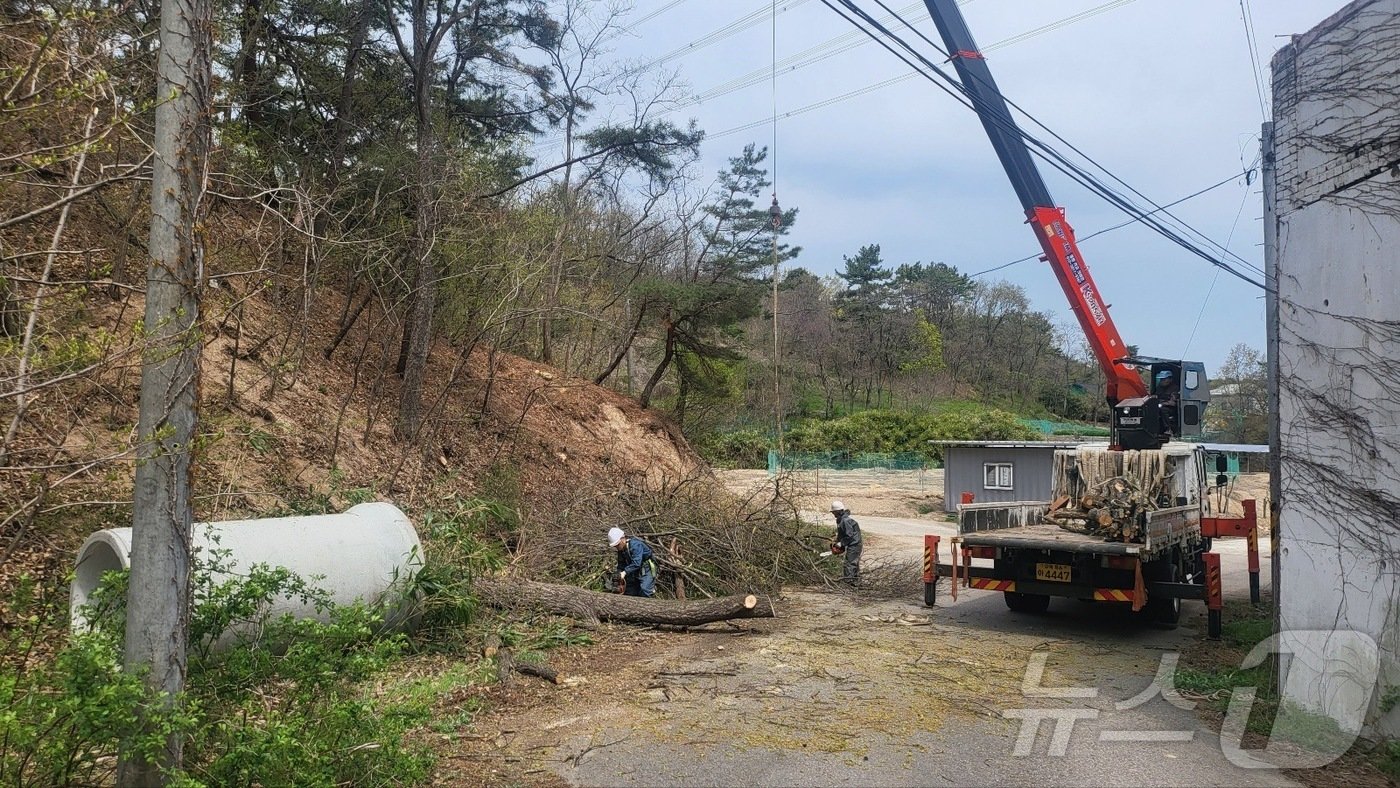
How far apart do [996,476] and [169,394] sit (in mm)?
29976

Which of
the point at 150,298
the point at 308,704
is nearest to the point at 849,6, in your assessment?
the point at 150,298

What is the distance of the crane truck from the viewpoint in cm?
988

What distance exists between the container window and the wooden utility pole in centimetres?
2963

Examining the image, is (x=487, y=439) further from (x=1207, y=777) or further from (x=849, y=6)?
(x=1207, y=777)

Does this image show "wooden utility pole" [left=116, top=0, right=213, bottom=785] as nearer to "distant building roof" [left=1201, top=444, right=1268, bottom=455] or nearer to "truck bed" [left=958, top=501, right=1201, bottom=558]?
"truck bed" [left=958, top=501, right=1201, bottom=558]

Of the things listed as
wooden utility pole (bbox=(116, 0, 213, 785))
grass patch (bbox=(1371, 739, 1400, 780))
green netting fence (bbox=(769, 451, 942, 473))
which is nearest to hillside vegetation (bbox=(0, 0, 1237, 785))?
wooden utility pole (bbox=(116, 0, 213, 785))

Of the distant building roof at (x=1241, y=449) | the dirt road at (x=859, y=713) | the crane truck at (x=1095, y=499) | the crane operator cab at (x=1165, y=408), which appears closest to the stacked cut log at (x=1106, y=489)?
the crane truck at (x=1095, y=499)

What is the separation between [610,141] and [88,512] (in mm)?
15916

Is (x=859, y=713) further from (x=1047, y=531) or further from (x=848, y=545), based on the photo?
(x=848, y=545)

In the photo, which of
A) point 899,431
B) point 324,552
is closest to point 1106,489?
point 324,552

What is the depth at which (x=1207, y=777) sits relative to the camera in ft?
19.2

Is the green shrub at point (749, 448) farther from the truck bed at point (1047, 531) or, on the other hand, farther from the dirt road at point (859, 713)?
the dirt road at point (859, 713)

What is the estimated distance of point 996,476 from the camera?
31312mm

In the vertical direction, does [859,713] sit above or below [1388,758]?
below
